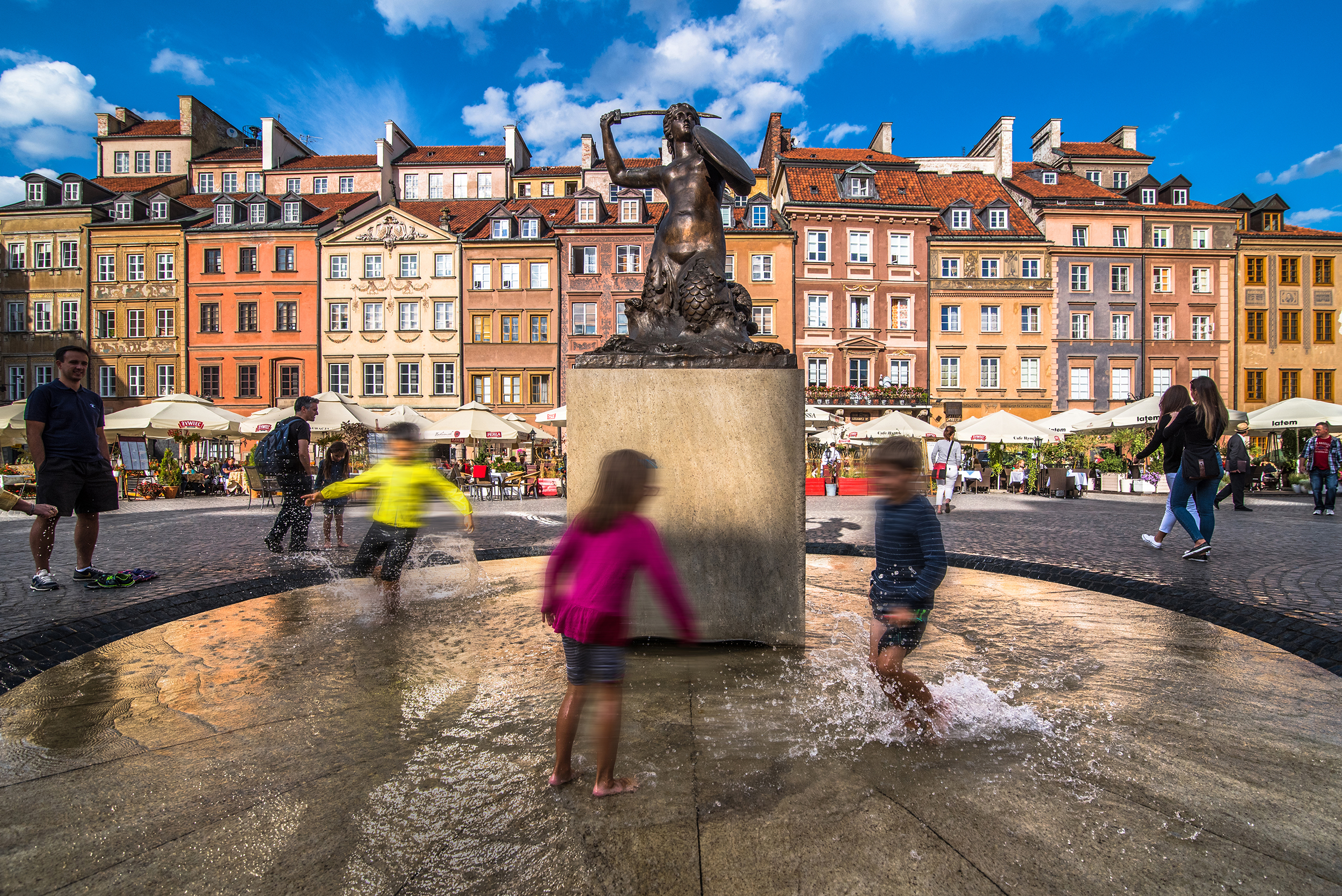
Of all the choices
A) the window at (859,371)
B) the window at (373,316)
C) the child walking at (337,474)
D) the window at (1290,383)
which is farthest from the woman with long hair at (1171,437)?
the window at (1290,383)

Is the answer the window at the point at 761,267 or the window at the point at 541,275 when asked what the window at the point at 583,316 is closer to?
the window at the point at 541,275

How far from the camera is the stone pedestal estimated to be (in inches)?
149

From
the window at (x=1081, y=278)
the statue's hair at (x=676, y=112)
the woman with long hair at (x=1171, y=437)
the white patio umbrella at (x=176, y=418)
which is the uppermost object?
the window at (x=1081, y=278)

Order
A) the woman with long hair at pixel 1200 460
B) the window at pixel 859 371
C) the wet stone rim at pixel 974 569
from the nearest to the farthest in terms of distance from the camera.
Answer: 1. the wet stone rim at pixel 974 569
2. the woman with long hair at pixel 1200 460
3. the window at pixel 859 371

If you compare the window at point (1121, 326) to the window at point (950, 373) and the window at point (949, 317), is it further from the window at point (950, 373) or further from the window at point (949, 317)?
the window at point (950, 373)

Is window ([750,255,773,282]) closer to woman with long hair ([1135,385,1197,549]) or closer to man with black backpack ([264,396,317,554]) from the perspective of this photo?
woman with long hair ([1135,385,1197,549])

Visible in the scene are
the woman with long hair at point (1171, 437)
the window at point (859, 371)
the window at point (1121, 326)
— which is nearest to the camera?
the woman with long hair at point (1171, 437)

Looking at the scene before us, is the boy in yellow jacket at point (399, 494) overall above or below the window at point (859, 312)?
below

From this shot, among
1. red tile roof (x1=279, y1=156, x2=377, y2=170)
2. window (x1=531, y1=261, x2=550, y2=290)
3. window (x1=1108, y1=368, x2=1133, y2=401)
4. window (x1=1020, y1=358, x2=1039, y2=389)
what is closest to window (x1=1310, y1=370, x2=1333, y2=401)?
window (x1=1108, y1=368, x2=1133, y2=401)

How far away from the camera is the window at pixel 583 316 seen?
3744 cm

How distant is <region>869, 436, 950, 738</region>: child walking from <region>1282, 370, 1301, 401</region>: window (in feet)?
155

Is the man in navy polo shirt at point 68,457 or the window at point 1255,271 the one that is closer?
the man in navy polo shirt at point 68,457

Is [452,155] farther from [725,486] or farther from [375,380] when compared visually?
[725,486]

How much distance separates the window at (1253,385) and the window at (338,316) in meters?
46.8
